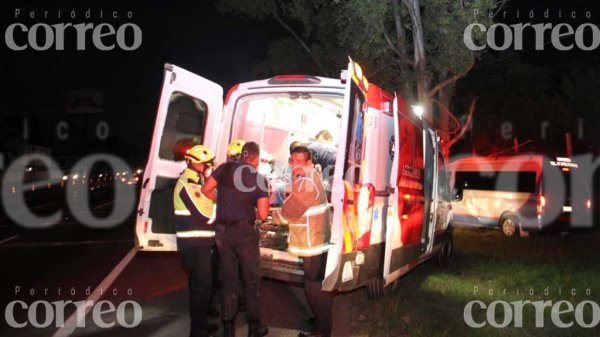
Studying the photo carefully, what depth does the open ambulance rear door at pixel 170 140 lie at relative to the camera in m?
6.82

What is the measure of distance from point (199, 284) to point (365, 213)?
1689 mm

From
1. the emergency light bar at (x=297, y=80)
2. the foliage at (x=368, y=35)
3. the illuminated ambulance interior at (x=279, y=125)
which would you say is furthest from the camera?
the foliage at (x=368, y=35)

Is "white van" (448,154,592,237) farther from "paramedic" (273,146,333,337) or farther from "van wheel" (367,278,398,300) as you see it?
"paramedic" (273,146,333,337)

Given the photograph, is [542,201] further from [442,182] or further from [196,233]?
[196,233]

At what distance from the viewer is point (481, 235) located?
51.0 ft

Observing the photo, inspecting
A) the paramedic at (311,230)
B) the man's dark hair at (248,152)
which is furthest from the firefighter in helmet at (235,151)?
the paramedic at (311,230)

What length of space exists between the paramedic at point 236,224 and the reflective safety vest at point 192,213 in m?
0.14

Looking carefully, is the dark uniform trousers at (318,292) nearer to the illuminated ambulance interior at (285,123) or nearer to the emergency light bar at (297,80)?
the emergency light bar at (297,80)

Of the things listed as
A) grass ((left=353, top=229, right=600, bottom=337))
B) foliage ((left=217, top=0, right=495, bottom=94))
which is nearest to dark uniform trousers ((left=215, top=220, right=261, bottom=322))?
grass ((left=353, top=229, right=600, bottom=337))

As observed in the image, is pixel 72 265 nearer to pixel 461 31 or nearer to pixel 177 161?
pixel 177 161

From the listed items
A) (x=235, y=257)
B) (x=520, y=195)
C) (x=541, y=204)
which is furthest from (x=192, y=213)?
(x=520, y=195)

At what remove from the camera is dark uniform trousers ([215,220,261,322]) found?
572 centimetres

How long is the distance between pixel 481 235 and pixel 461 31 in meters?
6.23

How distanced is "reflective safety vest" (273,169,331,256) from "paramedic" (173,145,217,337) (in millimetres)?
727
